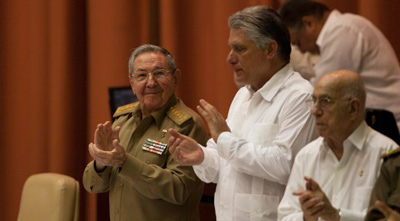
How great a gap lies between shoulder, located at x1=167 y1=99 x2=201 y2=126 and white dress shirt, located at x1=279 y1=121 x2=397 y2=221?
0.70 m

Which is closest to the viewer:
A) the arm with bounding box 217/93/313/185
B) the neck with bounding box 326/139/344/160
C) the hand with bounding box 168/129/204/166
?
the neck with bounding box 326/139/344/160

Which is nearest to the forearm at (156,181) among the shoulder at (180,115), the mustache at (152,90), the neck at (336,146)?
the shoulder at (180,115)

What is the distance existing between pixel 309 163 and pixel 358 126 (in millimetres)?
217

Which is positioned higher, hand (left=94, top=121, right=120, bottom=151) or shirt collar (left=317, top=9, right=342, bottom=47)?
shirt collar (left=317, top=9, right=342, bottom=47)

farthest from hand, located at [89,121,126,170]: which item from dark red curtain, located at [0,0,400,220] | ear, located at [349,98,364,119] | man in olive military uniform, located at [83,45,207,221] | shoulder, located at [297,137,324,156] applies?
dark red curtain, located at [0,0,400,220]

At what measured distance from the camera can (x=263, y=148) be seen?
9.02 ft

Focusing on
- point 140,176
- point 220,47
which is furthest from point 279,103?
point 220,47

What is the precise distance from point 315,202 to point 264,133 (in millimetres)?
560

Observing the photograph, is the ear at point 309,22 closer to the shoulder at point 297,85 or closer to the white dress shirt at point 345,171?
the shoulder at point 297,85

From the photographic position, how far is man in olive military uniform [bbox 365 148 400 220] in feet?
7.41

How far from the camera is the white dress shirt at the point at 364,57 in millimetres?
3170

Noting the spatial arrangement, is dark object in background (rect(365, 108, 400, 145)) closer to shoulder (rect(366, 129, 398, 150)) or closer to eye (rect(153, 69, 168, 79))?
shoulder (rect(366, 129, 398, 150))

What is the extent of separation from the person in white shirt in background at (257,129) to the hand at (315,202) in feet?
1.29

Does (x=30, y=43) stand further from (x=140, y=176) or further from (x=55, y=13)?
(x=140, y=176)
